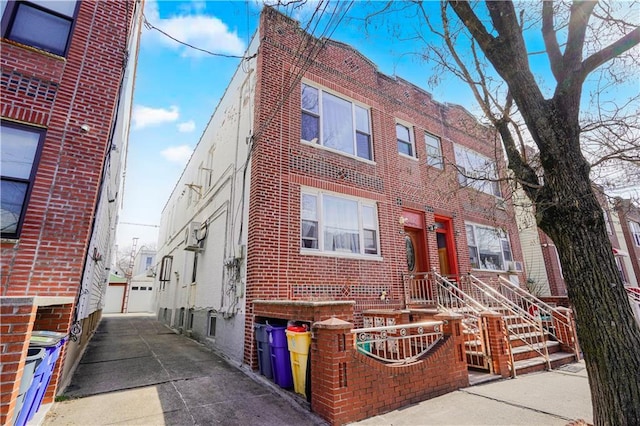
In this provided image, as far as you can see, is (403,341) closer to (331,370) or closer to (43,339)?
(331,370)

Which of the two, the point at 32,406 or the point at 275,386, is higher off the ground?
the point at 32,406

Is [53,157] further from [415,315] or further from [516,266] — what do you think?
[516,266]

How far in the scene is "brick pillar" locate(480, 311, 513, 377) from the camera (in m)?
5.82

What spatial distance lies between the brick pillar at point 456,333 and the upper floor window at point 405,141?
20.8 feet

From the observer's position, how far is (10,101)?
4.57 meters

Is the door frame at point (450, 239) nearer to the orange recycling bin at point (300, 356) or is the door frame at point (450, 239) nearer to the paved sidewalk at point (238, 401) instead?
the paved sidewalk at point (238, 401)

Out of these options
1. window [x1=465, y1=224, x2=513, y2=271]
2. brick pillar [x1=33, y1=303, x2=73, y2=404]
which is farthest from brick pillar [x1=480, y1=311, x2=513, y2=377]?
brick pillar [x1=33, y1=303, x2=73, y2=404]

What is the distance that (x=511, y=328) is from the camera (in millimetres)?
7691

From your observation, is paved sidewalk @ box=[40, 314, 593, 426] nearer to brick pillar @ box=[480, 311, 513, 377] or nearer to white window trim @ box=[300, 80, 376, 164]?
brick pillar @ box=[480, 311, 513, 377]

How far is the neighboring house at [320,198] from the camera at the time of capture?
22.4ft

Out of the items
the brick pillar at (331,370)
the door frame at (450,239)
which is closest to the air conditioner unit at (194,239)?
the brick pillar at (331,370)

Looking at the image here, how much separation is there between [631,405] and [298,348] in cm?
380

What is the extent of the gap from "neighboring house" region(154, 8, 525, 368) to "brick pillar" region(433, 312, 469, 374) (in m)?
1.89

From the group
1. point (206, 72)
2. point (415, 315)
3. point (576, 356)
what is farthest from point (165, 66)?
point (576, 356)
